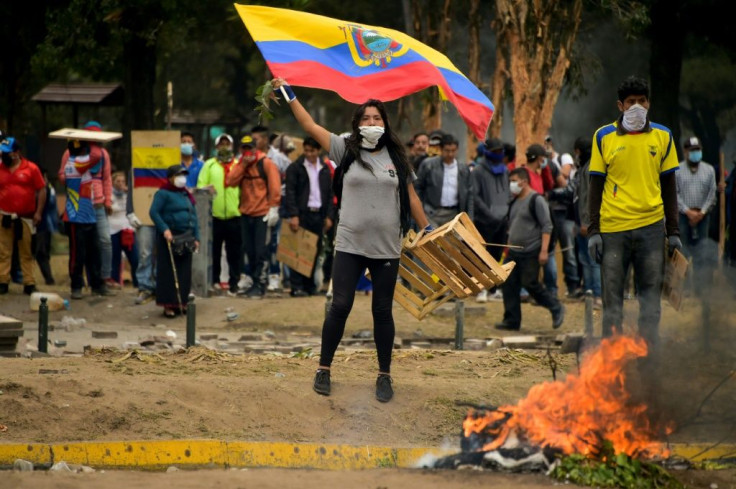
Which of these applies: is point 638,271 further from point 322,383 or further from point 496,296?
point 496,296

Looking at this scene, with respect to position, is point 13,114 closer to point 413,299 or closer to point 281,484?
point 413,299

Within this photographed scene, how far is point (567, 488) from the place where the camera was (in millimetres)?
7605

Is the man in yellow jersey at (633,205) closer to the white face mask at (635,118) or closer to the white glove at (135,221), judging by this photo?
the white face mask at (635,118)

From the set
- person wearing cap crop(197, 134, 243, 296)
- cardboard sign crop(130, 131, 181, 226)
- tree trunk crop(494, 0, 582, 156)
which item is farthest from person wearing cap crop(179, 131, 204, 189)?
tree trunk crop(494, 0, 582, 156)

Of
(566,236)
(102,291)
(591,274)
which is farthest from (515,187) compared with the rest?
(102,291)

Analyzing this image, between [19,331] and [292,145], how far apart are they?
9.51m

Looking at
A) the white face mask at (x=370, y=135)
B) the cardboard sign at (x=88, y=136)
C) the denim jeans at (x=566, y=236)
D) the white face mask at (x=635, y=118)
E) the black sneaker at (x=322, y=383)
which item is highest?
the white face mask at (x=635, y=118)

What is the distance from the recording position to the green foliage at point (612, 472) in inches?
304

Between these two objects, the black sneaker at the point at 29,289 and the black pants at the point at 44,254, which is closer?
the black sneaker at the point at 29,289

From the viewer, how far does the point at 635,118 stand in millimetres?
9711

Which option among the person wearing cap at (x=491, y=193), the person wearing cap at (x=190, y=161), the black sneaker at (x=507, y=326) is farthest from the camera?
the person wearing cap at (x=190, y=161)

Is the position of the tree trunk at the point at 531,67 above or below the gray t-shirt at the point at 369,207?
above

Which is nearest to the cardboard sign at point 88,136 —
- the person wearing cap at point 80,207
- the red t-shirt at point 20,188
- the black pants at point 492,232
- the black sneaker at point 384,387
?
the person wearing cap at point 80,207

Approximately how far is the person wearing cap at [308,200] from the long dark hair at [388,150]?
27.9ft
